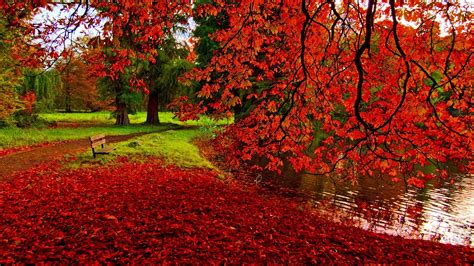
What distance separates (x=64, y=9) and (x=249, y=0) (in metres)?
3.82

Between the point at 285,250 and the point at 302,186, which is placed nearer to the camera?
the point at 285,250

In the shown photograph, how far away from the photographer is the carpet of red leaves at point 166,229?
4672 mm

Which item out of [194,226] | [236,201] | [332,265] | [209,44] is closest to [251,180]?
[236,201]

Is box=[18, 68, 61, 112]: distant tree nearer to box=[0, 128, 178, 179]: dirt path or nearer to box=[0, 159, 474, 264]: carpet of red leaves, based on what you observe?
box=[0, 128, 178, 179]: dirt path

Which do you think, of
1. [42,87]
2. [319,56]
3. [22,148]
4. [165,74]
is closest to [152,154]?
[22,148]

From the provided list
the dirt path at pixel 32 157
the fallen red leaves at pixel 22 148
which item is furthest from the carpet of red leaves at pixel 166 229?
the fallen red leaves at pixel 22 148

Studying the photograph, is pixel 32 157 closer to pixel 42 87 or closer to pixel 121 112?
pixel 42 87

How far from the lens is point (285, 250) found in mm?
5188

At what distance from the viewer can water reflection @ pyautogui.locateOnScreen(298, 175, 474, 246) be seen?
25.4 feet

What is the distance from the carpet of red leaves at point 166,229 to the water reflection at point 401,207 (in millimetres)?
1042

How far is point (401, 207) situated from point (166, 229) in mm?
7367

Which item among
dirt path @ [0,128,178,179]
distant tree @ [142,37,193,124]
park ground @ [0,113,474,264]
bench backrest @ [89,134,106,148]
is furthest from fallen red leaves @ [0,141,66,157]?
distant tree @ [142,37,193,124]

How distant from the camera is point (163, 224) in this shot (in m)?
5.74

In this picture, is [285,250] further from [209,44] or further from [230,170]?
[209,44]
